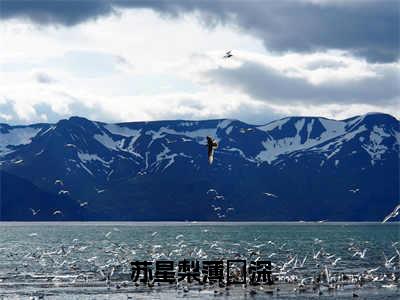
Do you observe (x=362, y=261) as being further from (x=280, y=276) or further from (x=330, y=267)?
(x=280, y=276)

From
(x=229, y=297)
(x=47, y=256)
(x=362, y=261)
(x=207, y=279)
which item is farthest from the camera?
(x=47, y=256)

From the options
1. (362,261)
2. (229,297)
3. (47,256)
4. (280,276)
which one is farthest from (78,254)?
(229,297)

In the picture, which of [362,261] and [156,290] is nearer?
[156,290]

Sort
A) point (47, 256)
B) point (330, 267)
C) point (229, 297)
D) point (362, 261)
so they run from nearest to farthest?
1. point (229, 297)
2. point (330, 267)
3. point (362, 261)
4. point (47, 256)

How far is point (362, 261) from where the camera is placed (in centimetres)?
Answer: 11706

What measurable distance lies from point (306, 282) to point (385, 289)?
785 cm

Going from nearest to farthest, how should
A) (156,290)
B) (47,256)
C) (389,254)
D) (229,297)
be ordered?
(229,297), (156,290), (47,256), (389,254)

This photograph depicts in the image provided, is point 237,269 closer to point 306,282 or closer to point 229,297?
point 306,282

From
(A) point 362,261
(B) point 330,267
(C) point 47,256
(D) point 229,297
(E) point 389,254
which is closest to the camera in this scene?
(D) point 229,297

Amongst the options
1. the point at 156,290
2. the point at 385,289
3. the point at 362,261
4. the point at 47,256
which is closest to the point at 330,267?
the point at 362,261

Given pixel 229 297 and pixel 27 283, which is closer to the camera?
pixel 229 297

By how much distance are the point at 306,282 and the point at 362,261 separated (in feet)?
121

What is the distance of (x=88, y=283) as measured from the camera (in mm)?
84125

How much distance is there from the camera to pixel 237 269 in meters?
87.1
